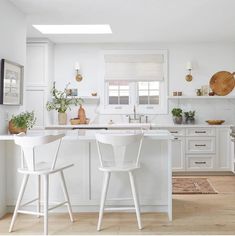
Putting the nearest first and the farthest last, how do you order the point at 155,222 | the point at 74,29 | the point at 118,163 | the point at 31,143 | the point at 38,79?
the point at 31,143, the point at 118,163, the point at 155,222, the point at 74,29, the point at 38,79

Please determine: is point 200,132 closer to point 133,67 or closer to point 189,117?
point 189,117

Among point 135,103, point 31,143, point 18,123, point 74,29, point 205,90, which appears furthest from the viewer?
point 135,103

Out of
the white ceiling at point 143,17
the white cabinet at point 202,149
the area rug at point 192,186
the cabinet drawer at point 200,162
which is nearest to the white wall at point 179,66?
the white ceiling at point 143,17

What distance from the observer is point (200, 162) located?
6.59 meters

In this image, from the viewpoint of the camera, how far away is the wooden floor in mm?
3570

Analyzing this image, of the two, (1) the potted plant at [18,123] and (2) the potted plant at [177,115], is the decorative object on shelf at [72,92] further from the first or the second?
(1) the potted plant at [18,123]

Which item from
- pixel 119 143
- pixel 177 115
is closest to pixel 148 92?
pixel 177 115

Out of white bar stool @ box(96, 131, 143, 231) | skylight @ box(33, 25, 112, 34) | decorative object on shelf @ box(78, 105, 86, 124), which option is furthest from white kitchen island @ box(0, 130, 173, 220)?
decorative object on shelf @ box(78, 105, 86, 124)

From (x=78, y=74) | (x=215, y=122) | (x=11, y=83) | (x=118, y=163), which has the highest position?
(x=78, y=74)

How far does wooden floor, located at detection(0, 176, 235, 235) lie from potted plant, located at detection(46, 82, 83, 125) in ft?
9.77

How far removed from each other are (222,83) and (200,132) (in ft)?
3.67

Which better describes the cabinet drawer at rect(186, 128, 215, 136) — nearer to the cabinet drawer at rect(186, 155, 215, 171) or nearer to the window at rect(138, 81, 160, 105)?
the cabinet drawer at rect(186, 155, 215, 171)

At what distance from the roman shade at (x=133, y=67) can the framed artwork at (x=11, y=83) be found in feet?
8.68

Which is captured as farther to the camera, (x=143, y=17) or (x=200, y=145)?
(x=200, y=145)
